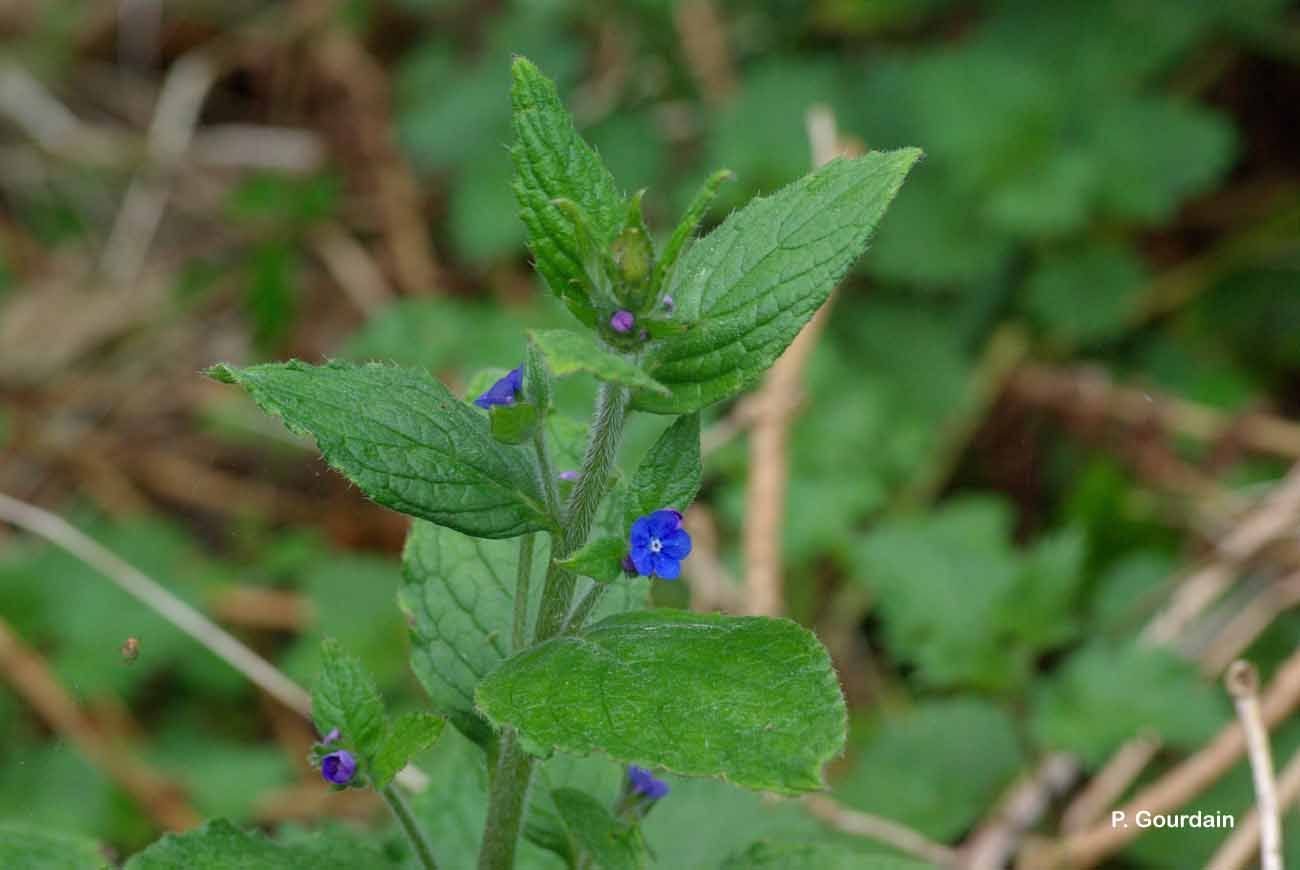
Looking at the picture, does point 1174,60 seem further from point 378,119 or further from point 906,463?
point 378,119

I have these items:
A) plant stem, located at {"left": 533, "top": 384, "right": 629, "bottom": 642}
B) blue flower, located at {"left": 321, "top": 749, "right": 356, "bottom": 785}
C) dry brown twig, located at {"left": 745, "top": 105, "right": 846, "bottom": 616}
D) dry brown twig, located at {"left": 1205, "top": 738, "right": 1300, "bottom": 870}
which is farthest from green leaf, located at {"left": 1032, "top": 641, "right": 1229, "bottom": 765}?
blue flower, located at {"left": 321, "top": 749, "right": 356, "bottom": 785}

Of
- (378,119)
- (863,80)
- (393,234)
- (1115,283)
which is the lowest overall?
(1115,283)

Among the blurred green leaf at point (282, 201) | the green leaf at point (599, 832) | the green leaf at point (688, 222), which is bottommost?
the green leaf at point (599, 832)

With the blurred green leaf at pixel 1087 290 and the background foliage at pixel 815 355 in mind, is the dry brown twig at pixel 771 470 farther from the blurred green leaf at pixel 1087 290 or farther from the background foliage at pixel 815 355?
the blurred green leaf at pixel 1087 290

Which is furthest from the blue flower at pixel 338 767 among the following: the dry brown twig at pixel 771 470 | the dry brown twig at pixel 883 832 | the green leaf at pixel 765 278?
the dry brown twig at pixel 771 470

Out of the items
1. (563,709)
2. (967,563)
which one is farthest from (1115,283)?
(563,709)

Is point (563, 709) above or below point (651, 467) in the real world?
below

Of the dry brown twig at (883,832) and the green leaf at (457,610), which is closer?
the green leaf at (457,610)

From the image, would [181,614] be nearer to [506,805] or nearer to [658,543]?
[506,805]
